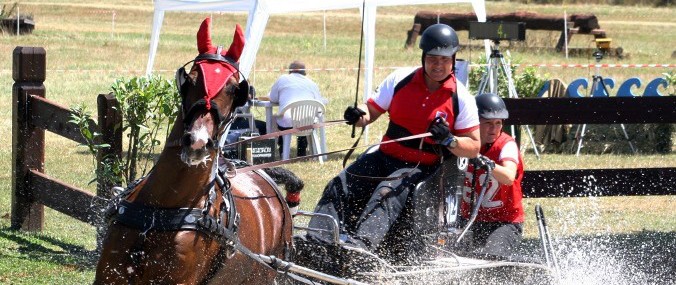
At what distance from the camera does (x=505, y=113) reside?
20.8ft

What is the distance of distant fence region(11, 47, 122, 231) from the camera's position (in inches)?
313

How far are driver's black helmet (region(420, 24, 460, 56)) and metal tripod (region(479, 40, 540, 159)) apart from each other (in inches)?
241

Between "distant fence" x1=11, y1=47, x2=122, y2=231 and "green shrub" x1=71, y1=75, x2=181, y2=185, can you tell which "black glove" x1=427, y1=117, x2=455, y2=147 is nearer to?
"green shrub" x1=71, y1=75, x2=181, y2=185

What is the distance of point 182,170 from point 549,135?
34.7 feet

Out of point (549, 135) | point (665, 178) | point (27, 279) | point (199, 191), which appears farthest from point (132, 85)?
point (549, 135)

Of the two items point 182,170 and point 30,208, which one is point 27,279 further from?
point 182,170

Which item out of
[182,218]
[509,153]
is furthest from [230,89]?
[509,153]

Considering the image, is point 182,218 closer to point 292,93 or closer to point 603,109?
point 603,109

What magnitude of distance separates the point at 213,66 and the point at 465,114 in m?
1.97

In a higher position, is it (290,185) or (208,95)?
(208,95)

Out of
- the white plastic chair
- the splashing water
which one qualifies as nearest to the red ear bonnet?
the splashing water

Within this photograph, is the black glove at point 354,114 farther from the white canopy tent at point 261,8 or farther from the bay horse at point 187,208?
the white canopy tent at point 261,8

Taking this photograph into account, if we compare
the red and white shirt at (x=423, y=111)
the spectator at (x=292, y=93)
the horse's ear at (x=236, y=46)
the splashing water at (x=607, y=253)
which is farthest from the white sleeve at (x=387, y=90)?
the spectator at (x=292, y=93)

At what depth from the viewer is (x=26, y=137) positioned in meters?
8.38
